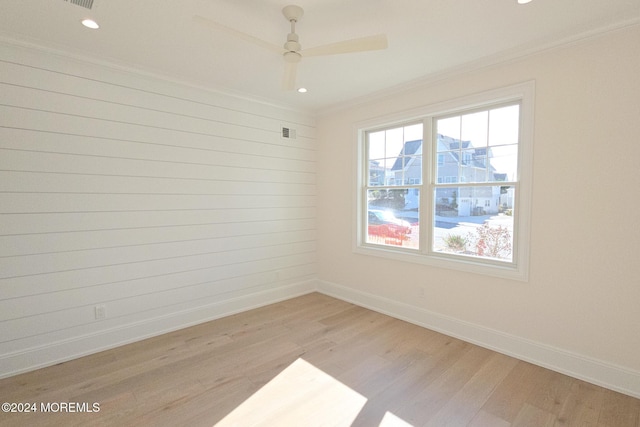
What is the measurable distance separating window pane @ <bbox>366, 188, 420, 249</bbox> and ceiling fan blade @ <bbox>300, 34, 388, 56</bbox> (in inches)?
76.6

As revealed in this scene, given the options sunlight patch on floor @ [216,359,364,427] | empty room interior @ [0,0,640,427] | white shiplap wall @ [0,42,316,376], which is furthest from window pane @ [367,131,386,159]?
sunlight patch on floor @ [216,359,364,427]

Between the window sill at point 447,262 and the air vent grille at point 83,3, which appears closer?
the air vent grille at point 83,3

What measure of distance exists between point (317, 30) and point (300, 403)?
283 centimetres

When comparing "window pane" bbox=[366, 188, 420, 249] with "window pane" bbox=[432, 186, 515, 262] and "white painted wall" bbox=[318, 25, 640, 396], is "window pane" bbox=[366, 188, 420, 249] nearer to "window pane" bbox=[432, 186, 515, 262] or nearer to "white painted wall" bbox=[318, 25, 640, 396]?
"window pane" bbox=[432, 186, 515, 262]

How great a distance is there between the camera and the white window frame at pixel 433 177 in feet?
8.70

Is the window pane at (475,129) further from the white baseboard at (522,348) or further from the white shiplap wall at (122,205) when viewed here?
the white shiplap wall at (122,205)

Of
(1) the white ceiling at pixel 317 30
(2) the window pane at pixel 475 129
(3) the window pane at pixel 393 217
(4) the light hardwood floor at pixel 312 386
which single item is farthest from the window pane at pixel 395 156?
(4) the light hardwood floor at pixel 312 386

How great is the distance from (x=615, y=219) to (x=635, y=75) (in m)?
1.05

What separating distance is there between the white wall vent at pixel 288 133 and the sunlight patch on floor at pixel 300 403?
3.01 meters

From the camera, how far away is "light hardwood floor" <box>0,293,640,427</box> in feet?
6.60

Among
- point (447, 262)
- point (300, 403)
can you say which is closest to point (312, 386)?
point (300, 403)

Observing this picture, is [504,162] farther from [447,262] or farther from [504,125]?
[447,262]

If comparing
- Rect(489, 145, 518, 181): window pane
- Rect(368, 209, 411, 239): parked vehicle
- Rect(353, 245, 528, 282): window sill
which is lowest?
Rect(353, 245, 528, 282): window sill

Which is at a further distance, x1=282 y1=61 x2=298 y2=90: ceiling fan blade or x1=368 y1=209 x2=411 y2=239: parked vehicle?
x1=368 y1=209 x2=411 y2=239: parked vehicle
